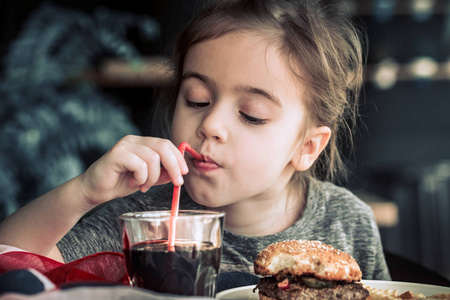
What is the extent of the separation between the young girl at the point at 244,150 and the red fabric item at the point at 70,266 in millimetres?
164

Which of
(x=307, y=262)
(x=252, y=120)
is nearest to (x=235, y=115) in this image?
(x=252, y=120)

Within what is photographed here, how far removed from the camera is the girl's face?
1106mm

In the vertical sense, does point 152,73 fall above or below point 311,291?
above

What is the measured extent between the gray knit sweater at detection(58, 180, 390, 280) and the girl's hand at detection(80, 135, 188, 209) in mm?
310

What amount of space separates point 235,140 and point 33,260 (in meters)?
0.50

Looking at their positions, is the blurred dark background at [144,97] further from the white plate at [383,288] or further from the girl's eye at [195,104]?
the white plate at [383,288]

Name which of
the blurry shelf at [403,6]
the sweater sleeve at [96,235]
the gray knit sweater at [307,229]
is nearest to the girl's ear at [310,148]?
the gray knit sweater at [307,229]

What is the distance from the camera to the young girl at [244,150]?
95cm

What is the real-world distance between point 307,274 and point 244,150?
0.41m

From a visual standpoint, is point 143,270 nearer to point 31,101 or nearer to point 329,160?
point 329,160

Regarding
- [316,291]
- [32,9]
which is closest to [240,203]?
[316,291]

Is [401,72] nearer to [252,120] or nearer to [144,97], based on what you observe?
[144,97]

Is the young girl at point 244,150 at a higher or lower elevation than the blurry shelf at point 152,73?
lower

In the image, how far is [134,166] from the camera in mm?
900
